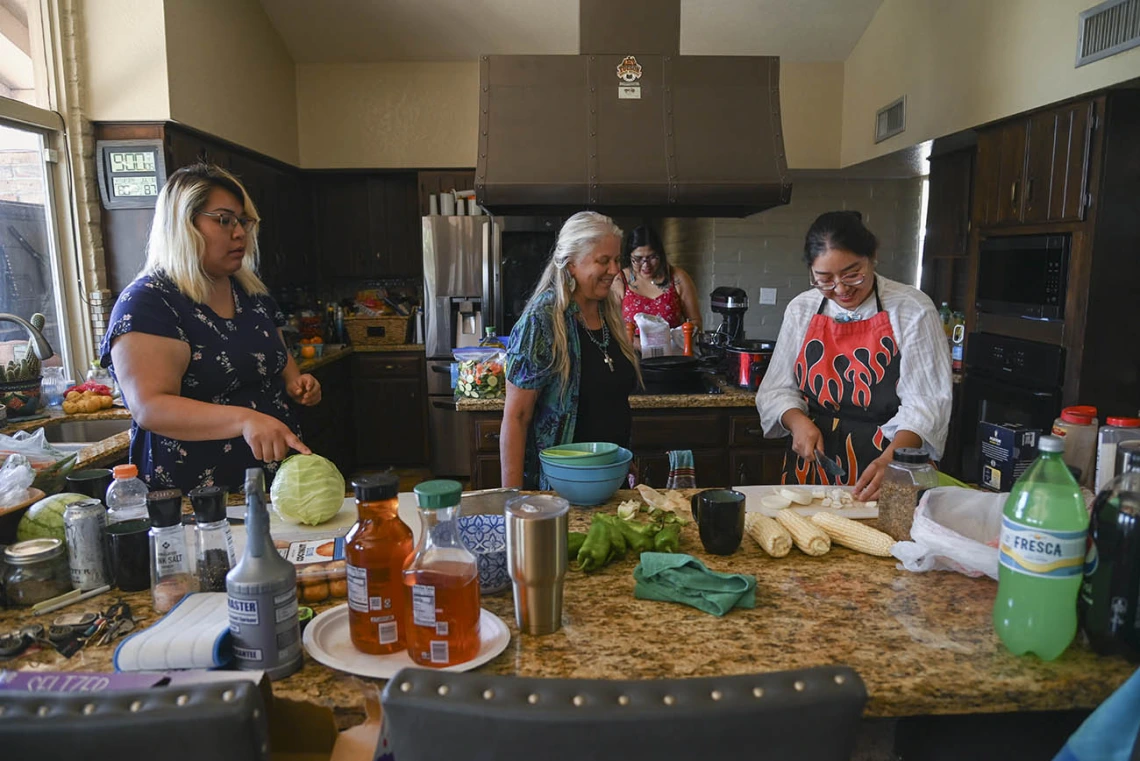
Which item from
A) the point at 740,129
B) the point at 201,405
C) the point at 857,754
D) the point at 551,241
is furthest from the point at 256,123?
the point at 857,754

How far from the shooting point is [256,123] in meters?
4.95

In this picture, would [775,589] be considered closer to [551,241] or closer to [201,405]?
[201,405]

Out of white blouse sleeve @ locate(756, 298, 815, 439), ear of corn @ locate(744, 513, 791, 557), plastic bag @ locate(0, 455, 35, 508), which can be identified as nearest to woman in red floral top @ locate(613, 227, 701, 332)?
white blouse sleeve @ locate(756, 298, 815, 439)

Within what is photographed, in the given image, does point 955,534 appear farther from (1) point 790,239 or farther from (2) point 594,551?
(1) point 790,239

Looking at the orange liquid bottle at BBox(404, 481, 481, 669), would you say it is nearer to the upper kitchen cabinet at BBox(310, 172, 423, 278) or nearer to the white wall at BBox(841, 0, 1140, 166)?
the white wall at BBox(841, 0, 1140, 166)

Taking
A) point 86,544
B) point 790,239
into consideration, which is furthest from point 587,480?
point 790,239

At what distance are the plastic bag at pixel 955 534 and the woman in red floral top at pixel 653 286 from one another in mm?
3008

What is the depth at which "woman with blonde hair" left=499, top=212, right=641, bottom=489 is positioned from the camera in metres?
2.26

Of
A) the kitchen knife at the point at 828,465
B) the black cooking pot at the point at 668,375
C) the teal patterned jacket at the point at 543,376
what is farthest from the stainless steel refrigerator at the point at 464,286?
the kitchen knife at the point at 828,465

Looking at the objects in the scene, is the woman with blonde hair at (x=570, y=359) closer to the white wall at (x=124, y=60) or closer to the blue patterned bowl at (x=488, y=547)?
the blue patterned bowl at (x=488, y=547)

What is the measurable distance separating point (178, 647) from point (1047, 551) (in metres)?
1.22

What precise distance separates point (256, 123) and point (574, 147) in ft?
8.86

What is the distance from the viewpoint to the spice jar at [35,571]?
127 cm

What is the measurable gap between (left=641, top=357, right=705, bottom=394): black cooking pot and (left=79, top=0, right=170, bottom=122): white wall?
2.78 m
